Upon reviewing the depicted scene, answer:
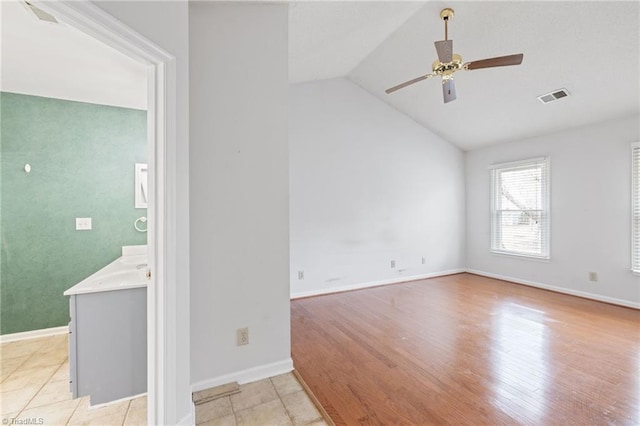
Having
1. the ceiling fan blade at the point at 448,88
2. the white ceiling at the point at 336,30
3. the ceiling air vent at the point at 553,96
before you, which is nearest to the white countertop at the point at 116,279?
the white ceiling at the point at 336,30

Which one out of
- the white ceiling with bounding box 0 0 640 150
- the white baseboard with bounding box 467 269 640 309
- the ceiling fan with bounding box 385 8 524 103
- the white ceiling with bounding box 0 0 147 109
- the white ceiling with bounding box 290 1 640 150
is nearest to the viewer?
the white ceiling with bounding box 0 0 147 109

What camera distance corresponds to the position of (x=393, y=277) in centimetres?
476

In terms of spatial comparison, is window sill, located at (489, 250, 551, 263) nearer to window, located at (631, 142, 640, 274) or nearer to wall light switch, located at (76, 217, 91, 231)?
window, located at (631, 142, 640, 274)

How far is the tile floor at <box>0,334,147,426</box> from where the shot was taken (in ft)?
5.36

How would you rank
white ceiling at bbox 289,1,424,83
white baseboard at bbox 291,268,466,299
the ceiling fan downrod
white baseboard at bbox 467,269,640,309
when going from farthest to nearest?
white baseboard at bbox 291,268,466,299
white baseboard at bbox 467,269,640,309
the ceiling fan downrod
white ceiling at bbox 289,1,424,83

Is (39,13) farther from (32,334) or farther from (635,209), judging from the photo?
(635,209)

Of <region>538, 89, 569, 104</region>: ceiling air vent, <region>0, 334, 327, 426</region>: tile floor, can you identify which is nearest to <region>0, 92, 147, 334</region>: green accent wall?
<region>0, 334, 327, 426</region>: tile floor

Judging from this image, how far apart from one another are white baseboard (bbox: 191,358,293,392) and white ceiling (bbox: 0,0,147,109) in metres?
2.38

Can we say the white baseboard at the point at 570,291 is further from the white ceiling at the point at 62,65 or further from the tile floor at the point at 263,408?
the white ceiling at the point at 62,65

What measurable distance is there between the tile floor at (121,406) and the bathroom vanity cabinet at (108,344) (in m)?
0.11

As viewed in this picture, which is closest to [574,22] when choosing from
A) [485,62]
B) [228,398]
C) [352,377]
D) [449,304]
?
[485,62]

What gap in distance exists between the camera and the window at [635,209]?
11.3ft

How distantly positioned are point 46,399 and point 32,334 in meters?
→ 1.24

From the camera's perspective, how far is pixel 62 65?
2.16 metres
